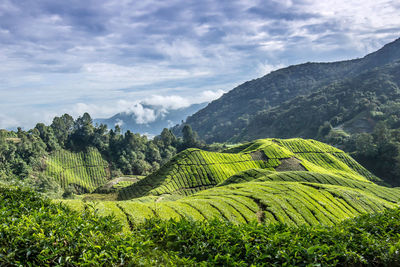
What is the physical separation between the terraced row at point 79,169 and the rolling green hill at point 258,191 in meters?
55.1

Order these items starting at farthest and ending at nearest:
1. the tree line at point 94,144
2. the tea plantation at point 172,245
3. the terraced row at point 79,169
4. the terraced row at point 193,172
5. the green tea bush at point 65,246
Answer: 1. the terraced row at point 79,169
2. the tree line at point 94,144
3. the terraced row at point 193,172
4. the tea plantation at point 172,245
5. the green tea bush at point 65,246

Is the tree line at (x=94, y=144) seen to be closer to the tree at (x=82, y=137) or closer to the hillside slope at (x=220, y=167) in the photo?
the tree at (x=82, y=137)

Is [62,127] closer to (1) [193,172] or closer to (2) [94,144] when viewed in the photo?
(2) [94,144]

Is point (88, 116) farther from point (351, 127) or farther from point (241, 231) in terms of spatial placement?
point (351, 127)

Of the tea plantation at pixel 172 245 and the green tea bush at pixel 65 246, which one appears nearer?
the green tea bush at pixel 65 246

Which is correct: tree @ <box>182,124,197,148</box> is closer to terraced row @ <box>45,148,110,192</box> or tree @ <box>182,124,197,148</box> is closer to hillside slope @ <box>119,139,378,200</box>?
terraced row @ <box>45,148,110,192</box>

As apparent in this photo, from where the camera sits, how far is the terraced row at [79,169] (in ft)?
366

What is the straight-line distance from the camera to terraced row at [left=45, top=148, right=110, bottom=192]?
112 metres

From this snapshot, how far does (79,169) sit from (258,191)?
4558 inches

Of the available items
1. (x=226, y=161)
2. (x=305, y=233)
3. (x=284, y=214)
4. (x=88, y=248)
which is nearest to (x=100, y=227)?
(x=88, y=248)

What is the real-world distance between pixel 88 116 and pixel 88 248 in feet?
514

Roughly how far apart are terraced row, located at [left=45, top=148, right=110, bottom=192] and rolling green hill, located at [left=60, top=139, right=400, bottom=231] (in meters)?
55.1

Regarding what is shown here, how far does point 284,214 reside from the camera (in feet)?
73.2

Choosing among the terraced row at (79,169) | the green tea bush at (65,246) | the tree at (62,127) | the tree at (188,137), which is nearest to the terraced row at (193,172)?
the green tea bush at (65,246)
